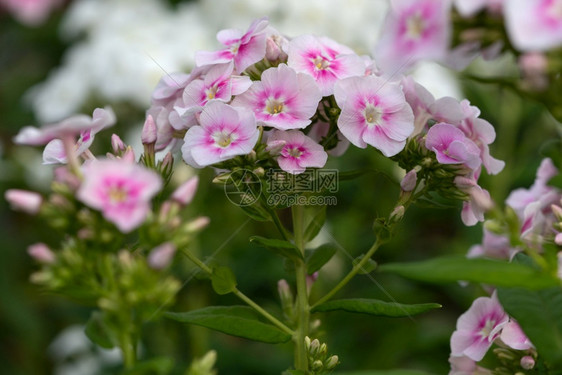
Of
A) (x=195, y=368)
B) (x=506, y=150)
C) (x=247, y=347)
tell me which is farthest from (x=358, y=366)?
(x=195, y=368)

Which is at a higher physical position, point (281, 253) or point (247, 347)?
point (281, 253)

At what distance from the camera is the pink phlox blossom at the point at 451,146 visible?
1.46m

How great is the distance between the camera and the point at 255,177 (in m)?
1.49

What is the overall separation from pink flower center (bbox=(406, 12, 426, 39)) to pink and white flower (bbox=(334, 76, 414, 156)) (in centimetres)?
26

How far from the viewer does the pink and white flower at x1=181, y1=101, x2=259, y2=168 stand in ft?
4.61

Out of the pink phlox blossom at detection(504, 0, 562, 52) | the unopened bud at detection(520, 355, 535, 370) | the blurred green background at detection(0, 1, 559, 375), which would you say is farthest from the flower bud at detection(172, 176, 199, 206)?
the blurred green background at detection(0, 1, 559, 375)

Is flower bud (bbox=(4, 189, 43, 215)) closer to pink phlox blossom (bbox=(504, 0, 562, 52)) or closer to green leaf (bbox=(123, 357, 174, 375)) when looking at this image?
green leaf (bbox=(123, 357, 174, 375))

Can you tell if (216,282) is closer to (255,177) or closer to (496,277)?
(255,177)

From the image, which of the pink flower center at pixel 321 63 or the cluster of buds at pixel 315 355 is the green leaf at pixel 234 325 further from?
the pink flower center at pixel 321 63

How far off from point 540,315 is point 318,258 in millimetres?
437

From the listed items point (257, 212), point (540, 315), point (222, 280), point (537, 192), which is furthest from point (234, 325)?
point (537, 192)

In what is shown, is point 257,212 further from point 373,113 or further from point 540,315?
point 540,315

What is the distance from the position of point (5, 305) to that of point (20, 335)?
150 millimetres

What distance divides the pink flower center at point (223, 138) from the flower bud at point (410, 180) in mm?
340
